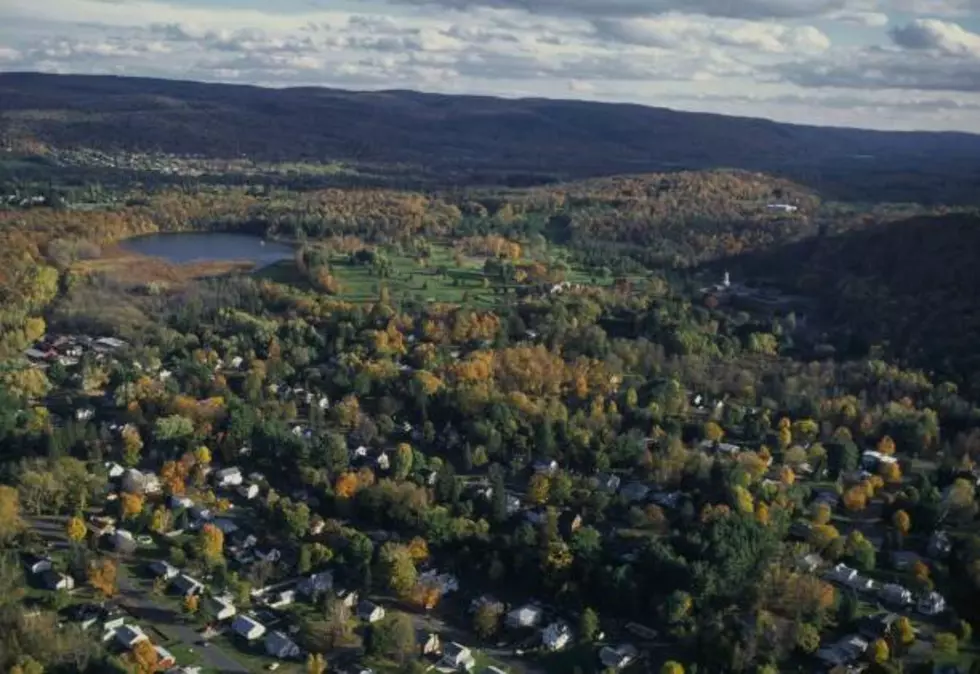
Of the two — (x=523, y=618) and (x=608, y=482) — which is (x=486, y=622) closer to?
(x=523, y=618)

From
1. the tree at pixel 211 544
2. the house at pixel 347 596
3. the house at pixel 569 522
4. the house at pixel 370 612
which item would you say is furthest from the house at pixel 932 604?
the tree at pixel 211 544

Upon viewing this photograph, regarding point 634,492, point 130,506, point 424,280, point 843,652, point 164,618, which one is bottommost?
point 164,618

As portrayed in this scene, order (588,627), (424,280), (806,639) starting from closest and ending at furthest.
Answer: (806,639), (588,627), (424,280)

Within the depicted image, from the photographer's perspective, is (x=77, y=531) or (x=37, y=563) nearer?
(x=37, y=563)

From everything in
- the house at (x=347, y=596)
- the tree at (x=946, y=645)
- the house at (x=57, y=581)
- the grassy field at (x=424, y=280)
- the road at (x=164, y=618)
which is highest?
the grassy field at (x=424, y=280)

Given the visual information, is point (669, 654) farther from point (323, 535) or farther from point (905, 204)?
point (905, 204)

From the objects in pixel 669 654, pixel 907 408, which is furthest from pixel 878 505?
pixel 669 654

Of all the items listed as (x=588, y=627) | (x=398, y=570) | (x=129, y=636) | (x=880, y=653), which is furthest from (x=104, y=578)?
(x=880, y=653)

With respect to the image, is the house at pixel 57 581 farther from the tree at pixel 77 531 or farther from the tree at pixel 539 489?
the tree at pixel 539 489
